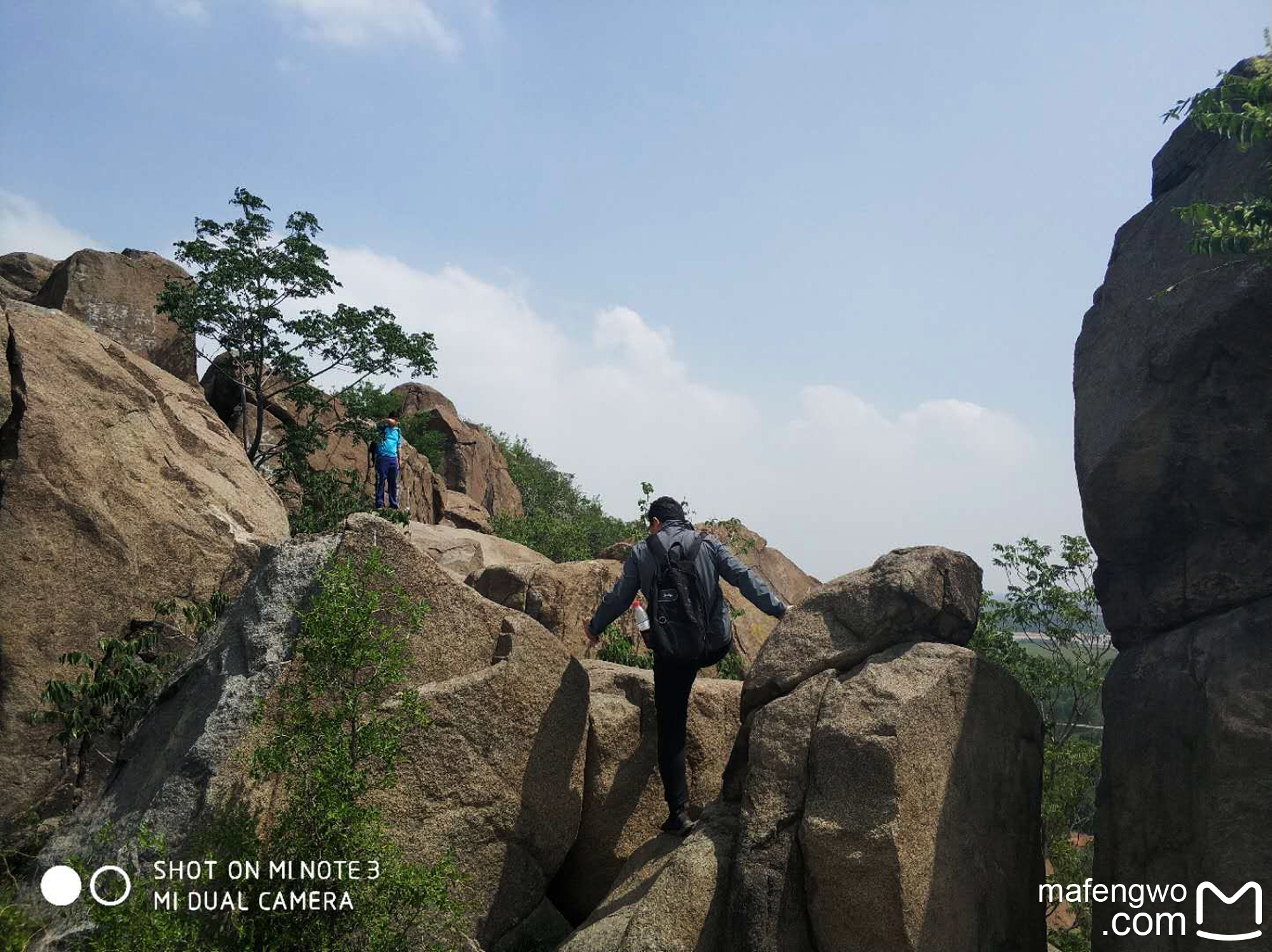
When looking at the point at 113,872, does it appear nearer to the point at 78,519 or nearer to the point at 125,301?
the point at 78,519

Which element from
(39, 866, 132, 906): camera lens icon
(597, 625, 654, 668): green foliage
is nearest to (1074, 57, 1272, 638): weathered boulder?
(597, 625, 654, 668): green foliage

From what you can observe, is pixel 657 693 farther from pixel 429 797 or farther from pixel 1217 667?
pixel 1217 667

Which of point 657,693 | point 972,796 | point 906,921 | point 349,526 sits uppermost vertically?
point 349,526

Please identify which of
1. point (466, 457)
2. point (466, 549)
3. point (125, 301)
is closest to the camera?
point (466, 549)

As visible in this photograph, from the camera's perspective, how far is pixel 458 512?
3203 cm

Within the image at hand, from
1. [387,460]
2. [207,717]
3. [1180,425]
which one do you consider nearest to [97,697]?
[207,717]

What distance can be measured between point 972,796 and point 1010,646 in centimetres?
689

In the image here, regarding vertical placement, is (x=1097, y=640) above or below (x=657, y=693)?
above

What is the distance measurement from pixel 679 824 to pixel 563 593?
22.5 ft

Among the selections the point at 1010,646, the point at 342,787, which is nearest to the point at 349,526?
the point at 342,787

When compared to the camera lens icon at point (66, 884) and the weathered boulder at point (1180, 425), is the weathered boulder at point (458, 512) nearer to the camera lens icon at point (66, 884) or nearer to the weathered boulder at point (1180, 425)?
the camera lens icon at point (66, 884)

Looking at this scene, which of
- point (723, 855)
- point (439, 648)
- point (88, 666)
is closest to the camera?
point (723, 855)

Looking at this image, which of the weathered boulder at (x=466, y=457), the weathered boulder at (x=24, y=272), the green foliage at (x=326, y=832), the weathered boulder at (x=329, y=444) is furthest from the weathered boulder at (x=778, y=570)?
the weathered boulder at (x=24, y=272)

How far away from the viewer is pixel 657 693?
7883 millimetres
